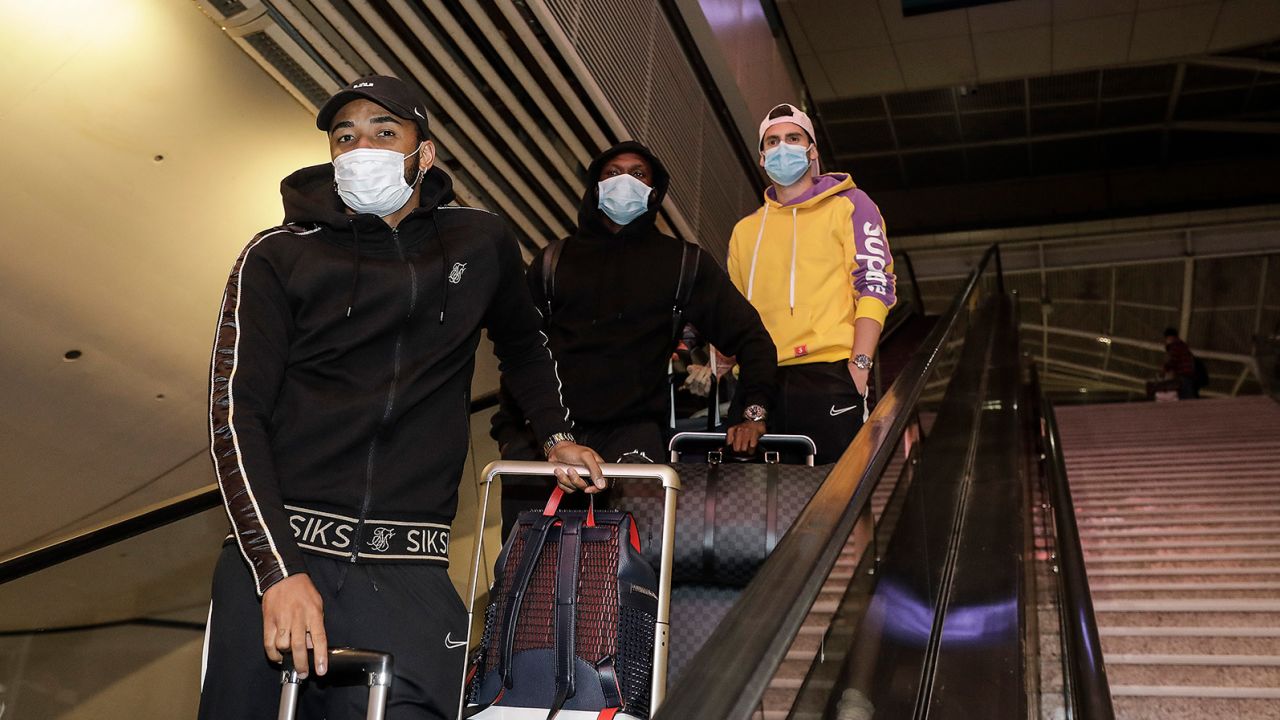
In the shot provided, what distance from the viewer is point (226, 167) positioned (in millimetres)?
5879

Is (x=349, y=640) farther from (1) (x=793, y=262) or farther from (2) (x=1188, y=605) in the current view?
(2) (x=1188, y=605)

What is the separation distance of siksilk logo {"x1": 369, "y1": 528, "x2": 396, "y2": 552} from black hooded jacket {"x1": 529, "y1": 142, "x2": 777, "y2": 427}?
3.89 ft

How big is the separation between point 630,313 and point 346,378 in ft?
4.49

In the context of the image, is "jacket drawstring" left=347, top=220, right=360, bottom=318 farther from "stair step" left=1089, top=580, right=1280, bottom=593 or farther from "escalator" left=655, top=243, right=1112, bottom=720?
"stair step" left=1089, top=580, right=1280, bottom=593

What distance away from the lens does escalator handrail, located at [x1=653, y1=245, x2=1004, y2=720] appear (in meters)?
1.39

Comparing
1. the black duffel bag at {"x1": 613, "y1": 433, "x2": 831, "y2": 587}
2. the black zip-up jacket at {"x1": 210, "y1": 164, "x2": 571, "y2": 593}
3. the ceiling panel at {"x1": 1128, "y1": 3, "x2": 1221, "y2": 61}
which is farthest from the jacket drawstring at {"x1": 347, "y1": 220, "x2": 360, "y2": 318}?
the ceiling panel at {"x1": 1128, "y1": 3, "x2": 1221, "y2": 61}

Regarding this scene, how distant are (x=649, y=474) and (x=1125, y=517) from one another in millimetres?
4916

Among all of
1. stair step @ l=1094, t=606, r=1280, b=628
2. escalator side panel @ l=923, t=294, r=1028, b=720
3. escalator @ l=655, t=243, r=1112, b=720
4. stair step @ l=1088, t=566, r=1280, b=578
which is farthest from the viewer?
stair step @ l=1088, t=566, r=1280, b=578

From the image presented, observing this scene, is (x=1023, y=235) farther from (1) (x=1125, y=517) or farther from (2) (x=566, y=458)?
(2) (x=566, y=458)

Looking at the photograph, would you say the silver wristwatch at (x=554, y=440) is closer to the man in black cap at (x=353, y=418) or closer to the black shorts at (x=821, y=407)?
the man in black cap at (x=353, y=418)

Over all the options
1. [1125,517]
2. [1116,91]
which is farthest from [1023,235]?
[1125,517]

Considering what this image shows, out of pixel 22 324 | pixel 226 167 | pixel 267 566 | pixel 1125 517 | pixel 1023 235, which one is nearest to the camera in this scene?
pixel 267 566

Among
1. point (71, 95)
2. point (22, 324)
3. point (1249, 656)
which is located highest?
point (71, 95)

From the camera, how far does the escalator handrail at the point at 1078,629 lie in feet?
8.69
